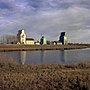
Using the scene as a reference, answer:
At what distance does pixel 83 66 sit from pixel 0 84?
12705mm

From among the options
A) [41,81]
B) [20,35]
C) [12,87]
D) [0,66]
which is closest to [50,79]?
[41,81]

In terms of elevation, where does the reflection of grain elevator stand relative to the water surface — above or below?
above

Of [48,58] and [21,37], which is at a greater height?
[21,37]

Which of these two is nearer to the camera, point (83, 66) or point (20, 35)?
point (83, 66)

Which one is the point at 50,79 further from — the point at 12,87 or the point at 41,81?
the point at 12,87

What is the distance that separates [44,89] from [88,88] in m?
2.62

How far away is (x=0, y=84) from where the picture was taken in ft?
47.9

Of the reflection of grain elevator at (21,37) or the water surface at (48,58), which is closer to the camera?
the water surface at (48,58)

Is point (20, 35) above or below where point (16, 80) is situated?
above

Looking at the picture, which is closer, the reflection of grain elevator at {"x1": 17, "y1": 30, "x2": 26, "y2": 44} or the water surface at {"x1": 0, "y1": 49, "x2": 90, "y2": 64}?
the water surface at {"x1": 0, "y1": 49, "x2": 90, "y2": 64}

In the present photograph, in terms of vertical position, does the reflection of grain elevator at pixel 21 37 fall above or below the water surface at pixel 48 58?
above

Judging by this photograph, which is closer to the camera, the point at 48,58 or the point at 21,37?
the point at 48,58

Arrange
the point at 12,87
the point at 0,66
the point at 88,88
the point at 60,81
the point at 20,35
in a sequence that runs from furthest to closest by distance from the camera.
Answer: the point at 20,35
the point at 0,66
the point at 60,81
the point at 12,87
the point at 88,88

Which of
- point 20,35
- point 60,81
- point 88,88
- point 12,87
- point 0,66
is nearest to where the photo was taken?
point 88,88
